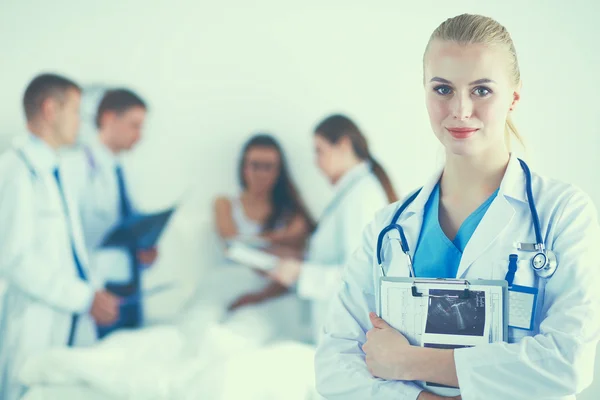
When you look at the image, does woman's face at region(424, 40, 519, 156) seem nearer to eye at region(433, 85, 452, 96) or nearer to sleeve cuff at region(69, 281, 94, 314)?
eye at region(433, 85, 452, 96)

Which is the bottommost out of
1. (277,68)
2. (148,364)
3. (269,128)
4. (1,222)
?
(148,364)

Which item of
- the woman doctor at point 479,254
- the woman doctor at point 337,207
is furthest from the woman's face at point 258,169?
the woman doctor at point 479,254

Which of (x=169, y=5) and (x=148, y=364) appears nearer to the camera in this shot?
(x=148, y=364)

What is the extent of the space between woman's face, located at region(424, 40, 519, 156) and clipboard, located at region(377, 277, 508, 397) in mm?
244

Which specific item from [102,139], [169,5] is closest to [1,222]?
[102,139]

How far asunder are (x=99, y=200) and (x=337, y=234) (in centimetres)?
102

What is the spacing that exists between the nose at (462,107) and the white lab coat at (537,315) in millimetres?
146

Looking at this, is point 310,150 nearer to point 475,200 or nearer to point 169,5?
point 169,5

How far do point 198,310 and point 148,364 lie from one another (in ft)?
1.11

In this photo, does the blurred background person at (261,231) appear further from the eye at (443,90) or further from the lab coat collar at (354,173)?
the eye at (443,90)

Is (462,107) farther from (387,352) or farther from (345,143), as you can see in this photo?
(345,143)

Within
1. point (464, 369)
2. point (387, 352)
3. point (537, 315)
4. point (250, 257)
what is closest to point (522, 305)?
point (537, 315)

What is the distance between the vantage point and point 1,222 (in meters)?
2.72

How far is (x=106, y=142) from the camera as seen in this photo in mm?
2830
